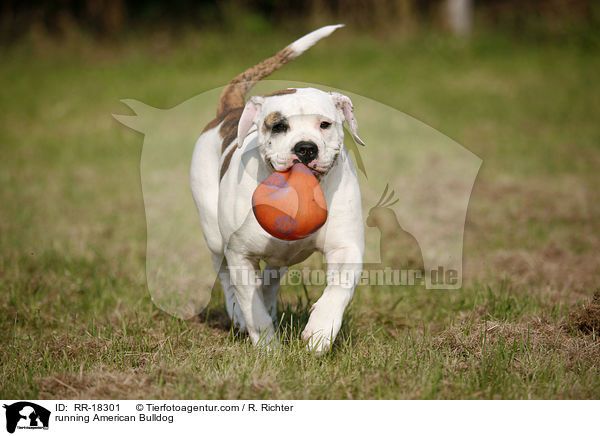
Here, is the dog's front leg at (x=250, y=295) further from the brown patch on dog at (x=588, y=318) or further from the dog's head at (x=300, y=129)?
the brown patch on dog at (x=588, y=318)

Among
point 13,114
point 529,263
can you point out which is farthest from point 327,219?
point 13,114

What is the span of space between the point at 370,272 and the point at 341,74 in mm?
8817

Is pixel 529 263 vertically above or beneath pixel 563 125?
beneath

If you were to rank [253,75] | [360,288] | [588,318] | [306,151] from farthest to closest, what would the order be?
[360,288], [253,75], [588,318], [306,151]

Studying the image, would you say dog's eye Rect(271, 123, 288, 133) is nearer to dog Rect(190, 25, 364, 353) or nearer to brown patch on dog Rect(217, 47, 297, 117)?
dog Rect(190, 25, 364, 353)

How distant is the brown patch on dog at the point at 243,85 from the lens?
4.77m

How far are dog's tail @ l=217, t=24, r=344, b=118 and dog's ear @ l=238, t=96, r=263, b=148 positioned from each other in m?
0.82

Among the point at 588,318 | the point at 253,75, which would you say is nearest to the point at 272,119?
the point at 253,75

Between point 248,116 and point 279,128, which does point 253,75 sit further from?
point 279,128

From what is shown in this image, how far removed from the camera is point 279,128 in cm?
372
